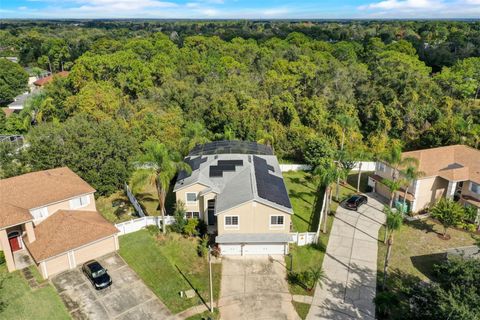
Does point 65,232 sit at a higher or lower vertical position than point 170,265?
higher

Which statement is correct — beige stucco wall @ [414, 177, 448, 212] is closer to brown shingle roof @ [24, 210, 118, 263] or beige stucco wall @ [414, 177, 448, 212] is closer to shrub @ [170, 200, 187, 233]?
shrub @ [170, 200, 187, 233]

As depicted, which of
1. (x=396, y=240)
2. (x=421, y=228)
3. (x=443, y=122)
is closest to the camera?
(x=396, y=240)

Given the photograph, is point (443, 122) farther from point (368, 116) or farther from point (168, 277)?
point (168, 277)

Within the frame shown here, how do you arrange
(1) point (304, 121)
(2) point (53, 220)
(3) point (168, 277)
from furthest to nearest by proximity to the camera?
(1) point (304, 121) < (2) point (53, 220) < (3) point (168, 277)

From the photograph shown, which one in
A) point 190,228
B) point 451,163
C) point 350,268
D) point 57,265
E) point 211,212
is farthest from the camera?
point 451,163

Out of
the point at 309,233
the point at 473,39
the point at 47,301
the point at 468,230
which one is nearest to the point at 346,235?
the point at 309,233

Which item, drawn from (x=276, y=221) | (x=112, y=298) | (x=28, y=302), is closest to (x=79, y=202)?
(x=28, y=302)

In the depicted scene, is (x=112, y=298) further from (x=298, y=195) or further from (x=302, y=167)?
(x=302, y=167)

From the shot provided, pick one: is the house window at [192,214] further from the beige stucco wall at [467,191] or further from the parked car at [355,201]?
the beige stucco wall at [467,191]
